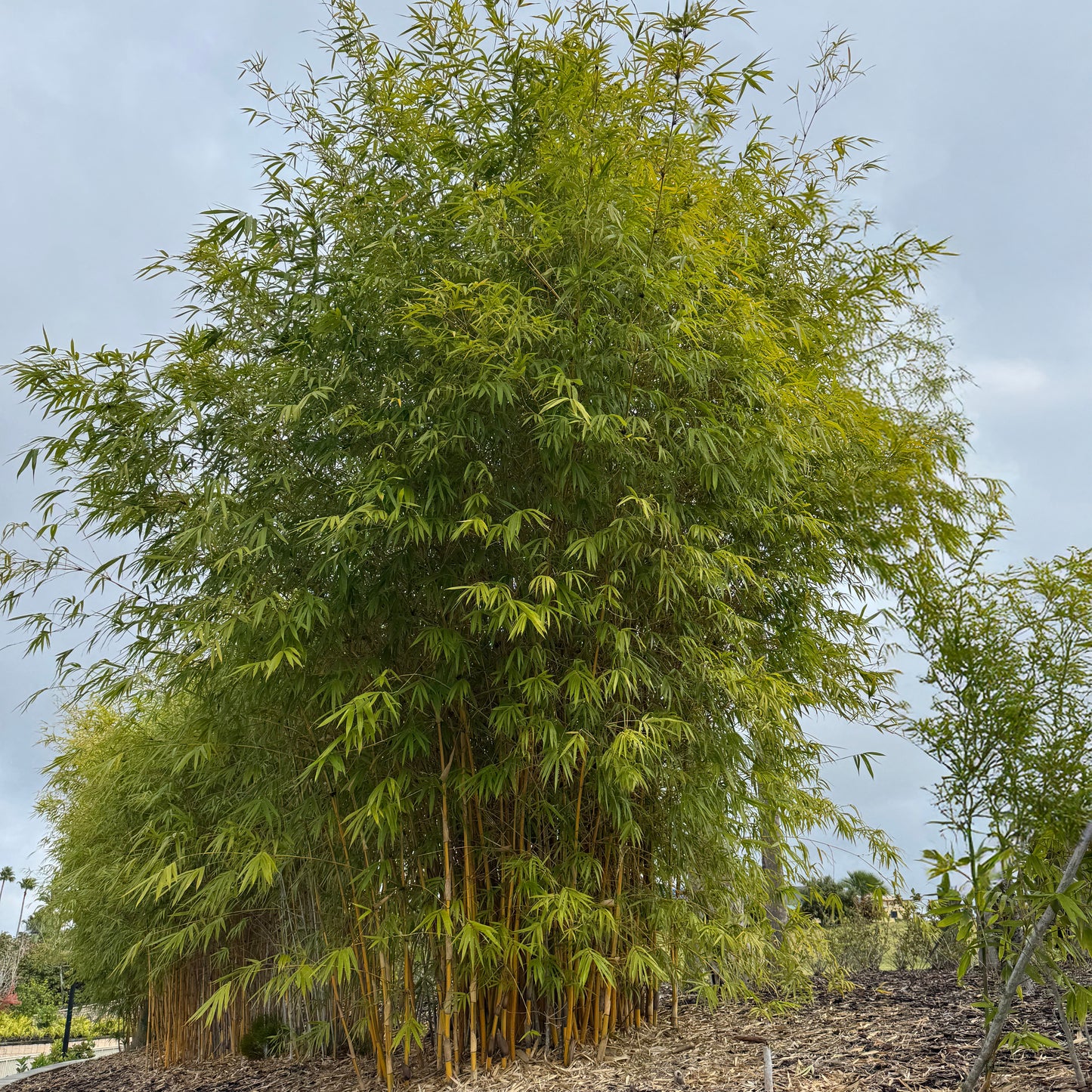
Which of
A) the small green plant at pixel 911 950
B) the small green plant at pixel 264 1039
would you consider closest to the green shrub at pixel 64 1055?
the small green plant at pixel 264 1039

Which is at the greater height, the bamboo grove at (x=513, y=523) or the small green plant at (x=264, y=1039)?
the bamboo grove at (x=513, y=523)

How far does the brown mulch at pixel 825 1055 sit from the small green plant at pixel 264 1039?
5.54ft

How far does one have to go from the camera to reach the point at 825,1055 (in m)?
4.11

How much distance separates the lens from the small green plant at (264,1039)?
7562 mm

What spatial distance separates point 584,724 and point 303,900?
3569mm

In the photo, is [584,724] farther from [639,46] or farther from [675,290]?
[639,46]

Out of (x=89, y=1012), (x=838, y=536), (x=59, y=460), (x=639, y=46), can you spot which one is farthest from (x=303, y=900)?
(x=89, y=1012)

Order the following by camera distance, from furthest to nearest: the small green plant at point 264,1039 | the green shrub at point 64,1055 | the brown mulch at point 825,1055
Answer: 1. the green shrub at point 64,1055
2. the small green plant at point 264,1039
3. the brown mulch at point 825,1055

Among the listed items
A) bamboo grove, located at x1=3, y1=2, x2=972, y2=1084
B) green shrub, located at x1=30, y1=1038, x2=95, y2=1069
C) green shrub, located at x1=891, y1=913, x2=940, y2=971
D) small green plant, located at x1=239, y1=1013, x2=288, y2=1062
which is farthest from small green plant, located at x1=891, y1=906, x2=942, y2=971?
green shrub, located at x1=30, y1=1038, x2=95, y2=1069

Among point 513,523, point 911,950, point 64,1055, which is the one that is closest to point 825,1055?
point 513,523

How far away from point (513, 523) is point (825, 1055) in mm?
2785

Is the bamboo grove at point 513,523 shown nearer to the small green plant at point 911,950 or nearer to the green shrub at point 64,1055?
the small green plant at point 911,950

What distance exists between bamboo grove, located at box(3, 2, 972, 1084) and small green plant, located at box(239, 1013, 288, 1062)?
10.7 ft

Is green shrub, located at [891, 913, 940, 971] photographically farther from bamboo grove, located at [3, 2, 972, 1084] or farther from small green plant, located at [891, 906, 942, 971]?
bamboo grove, located at [3, 2, 972, 1084]
